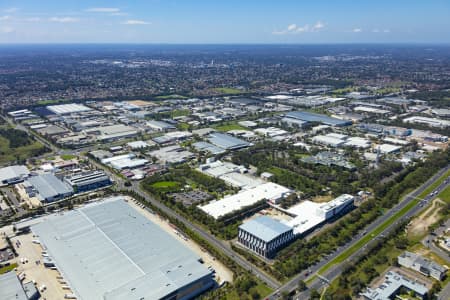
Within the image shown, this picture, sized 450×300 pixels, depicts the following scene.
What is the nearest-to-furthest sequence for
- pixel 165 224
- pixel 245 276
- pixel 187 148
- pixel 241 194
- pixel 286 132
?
1. pixel 245 276
2. pixel 165 224
3. pixel 241 194
4. pixel 187 148
5. pixel 286 132

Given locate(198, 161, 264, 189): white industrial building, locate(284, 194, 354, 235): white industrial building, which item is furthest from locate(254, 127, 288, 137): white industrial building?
locate(284, 194, 354, 235): white industrial building

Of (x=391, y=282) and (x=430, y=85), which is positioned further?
(x=430, y=85)

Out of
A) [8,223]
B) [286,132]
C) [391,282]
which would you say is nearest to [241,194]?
[391,282]

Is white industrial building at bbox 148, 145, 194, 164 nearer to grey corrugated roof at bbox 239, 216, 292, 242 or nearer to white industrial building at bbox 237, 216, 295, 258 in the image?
grey corrugated roof at bbox 239, 216, 292, 242

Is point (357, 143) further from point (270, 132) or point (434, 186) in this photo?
point (434, 186)

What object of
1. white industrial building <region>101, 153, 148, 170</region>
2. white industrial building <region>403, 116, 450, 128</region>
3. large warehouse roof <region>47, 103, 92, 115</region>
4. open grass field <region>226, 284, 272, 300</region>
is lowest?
open grass field <region>226, 284, 272, 300</region>

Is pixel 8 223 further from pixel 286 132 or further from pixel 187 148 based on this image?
pixel 286 132
